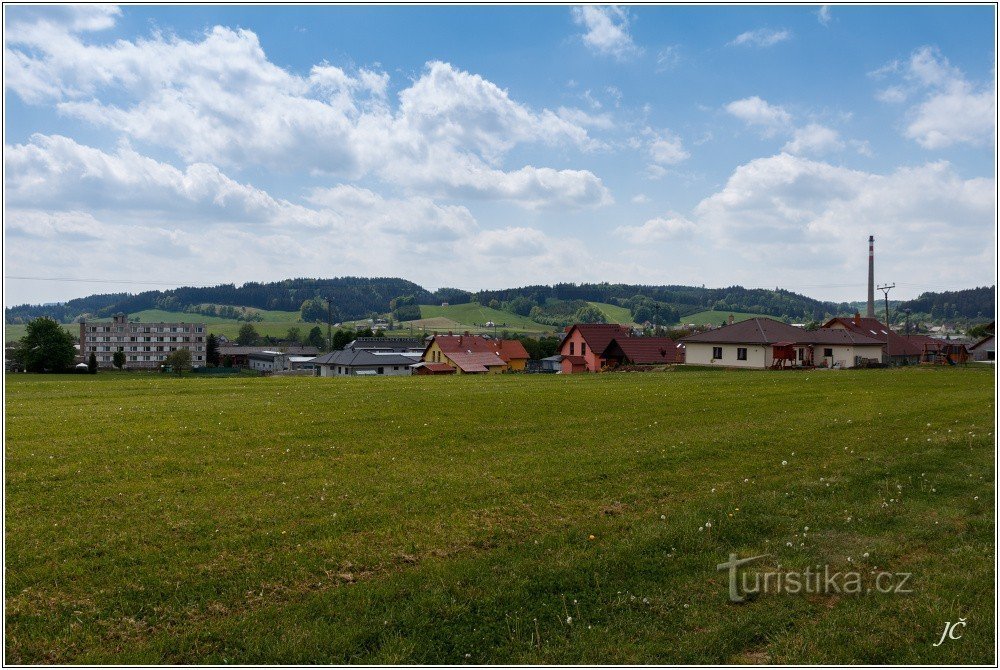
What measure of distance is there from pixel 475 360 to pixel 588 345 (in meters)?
19.6

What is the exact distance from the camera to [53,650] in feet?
23.3

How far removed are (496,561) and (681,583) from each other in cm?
247

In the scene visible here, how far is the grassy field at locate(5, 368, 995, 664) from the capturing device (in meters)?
7.42

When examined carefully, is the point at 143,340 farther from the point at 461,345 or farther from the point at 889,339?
→ the point at 889,339

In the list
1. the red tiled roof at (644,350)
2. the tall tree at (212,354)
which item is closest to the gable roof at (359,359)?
the red tiled roof at (644,350)

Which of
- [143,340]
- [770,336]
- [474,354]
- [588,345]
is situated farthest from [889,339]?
[143,340]

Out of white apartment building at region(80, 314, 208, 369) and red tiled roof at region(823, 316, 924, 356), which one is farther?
white apartment building at region(80, 314, 208, 369)

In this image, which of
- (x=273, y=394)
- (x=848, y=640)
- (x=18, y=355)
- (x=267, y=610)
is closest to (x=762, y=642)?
(x=848, y=640)

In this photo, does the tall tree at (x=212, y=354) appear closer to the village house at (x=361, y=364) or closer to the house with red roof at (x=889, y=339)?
the village house at (x=361, y=364)

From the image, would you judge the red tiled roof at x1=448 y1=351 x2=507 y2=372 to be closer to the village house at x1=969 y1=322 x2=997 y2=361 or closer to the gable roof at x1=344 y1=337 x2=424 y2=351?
the gable roof at x1=344 y1=337 x2=424 y2=351

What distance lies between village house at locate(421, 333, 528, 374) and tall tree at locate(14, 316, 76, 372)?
5581 centimetres

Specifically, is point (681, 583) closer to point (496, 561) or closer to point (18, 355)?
point (496, 561)

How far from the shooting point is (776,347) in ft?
200

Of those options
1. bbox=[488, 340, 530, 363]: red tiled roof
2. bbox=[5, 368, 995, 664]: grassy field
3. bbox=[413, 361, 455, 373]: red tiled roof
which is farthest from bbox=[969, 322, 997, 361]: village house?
bbox=[5, 368, 995, 664]: grassy field
